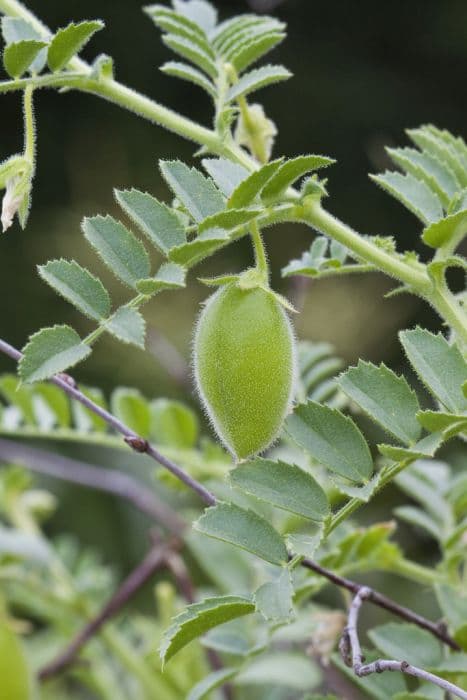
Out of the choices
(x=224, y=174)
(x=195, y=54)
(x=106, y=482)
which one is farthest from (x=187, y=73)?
(x=106, y=482)

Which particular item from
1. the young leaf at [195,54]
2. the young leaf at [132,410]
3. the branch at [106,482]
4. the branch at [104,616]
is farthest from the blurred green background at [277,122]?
the young leaf at [195,54]

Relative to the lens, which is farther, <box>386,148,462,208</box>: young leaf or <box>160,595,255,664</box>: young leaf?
<box>386,148,462,208</box>: young leaf

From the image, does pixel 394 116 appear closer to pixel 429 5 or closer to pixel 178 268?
pixel 429 5

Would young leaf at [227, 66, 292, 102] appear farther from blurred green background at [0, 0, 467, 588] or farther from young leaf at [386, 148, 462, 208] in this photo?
blurred green background at [0, 0, 467, 588]

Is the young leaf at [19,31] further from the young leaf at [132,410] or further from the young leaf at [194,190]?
the young leaf at [132,410]

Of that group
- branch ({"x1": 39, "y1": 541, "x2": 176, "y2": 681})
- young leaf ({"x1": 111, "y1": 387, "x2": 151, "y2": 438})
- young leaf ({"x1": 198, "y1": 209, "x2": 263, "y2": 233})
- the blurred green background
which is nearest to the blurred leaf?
young leaf ({"x1": 111, "y1": 387, "x2": 151, "y2": 438})

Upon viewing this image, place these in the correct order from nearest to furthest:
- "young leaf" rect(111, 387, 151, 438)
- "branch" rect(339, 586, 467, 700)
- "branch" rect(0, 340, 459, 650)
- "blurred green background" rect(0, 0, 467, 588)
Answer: "branch" rect(339, 586, 467, 700) < "branch" rect(0, 340, 459, 650) < "young leaf" rect(111, 387, 151, 438) < "blurred green background" rect(0, 0, 467, 588)

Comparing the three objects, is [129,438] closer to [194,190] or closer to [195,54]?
[194,190]

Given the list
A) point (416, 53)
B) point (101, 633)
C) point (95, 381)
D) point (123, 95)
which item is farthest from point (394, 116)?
point (123, 95)
